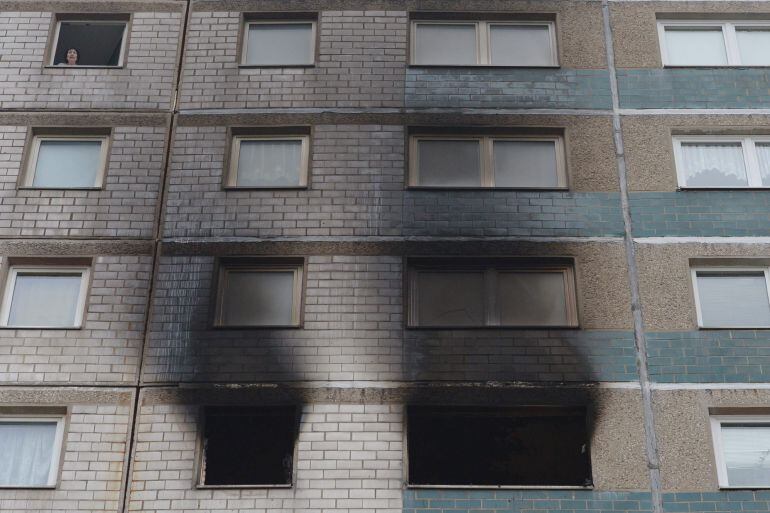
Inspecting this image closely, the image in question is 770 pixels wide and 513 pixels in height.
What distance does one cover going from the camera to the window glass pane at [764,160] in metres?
16.3

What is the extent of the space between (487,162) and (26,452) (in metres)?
8.78

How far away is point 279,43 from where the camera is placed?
18.0 meters

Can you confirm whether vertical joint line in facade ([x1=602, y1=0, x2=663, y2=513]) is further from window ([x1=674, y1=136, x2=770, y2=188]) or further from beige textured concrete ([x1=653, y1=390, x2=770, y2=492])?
window ([x1=674, y1=136, x2=770, y2=188])

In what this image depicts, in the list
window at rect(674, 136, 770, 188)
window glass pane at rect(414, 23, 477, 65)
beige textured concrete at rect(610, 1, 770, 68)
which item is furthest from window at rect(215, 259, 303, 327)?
beige textured concrete at rect(610, 1, 770, 68)

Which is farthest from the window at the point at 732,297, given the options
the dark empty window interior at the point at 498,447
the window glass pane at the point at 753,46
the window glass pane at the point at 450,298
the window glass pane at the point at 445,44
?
the window glass pane at the point at 445,44

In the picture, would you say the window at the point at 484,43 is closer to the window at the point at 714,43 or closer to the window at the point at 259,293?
the window at the point at 714,43

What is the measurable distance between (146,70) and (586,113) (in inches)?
313

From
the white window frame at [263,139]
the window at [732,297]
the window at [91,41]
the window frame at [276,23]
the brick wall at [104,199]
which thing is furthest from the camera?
the window at [91,41]

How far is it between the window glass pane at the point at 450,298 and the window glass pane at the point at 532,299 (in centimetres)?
38

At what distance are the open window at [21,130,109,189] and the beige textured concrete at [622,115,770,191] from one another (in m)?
9.11

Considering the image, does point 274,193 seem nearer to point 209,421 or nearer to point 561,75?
point 209,421

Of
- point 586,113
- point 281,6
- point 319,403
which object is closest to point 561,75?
point 586,113

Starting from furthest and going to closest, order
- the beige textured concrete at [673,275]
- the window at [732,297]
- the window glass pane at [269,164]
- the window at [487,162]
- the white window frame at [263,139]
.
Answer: the window glass pane at [269,164]
the window at [487,162]
the white window frame at [263,139]
the window at [732,297]
the beige textured concrete at [673,275]

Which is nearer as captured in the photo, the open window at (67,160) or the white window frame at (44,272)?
the white window frame at (44,272)
